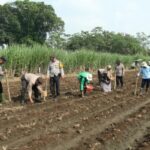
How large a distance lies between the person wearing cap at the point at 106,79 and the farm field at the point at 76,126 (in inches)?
166

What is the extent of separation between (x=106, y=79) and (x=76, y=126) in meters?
9.30

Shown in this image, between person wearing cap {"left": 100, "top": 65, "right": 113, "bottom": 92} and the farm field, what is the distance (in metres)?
4.22

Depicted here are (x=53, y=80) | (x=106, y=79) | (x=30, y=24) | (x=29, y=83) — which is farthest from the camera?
(x=30, y=24)

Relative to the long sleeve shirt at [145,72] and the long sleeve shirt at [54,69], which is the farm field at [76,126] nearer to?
the long sleeve shirt at [54,69]

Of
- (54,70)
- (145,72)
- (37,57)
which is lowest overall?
(37,57)

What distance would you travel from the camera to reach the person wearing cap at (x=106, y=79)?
19.0 metres

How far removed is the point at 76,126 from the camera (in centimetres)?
979

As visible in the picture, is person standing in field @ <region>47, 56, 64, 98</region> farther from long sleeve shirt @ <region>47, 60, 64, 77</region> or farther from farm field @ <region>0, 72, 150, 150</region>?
farm field @ <region>0, 72, 150, 150</region>

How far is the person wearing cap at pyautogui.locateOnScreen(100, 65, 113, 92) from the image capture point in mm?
18956

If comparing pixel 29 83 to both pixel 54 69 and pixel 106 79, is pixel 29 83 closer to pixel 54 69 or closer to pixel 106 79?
pixel 54 69

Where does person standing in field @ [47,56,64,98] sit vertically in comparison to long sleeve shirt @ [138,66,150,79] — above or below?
above

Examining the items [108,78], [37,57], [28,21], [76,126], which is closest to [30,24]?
[28,21]

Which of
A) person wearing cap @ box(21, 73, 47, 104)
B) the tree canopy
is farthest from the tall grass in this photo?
the tree canopy

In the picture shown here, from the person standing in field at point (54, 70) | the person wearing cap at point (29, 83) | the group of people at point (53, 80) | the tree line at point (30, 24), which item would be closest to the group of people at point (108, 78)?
the group of people at point (53, 80)
